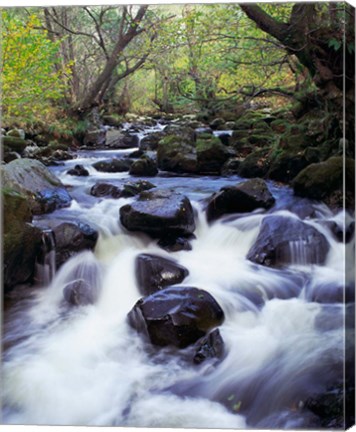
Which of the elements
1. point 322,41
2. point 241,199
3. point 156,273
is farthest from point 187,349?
point 322,41

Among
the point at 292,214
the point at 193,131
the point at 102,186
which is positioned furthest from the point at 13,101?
the point at 292,214

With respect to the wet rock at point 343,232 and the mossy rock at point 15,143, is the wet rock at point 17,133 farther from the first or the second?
the wet rock at point 343,232

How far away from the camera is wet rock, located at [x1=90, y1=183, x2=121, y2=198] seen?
351cm

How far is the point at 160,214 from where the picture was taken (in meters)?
3.62

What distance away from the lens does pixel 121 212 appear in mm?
3486

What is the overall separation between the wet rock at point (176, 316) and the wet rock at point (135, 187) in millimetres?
701

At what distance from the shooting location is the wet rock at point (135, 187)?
3461 millimetres

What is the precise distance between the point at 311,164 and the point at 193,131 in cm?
82

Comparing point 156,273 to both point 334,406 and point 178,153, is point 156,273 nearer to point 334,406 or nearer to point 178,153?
point 178,153

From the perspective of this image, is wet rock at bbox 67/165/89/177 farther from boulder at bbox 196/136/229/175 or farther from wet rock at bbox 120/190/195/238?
boulder at bbox 196/136/229/175

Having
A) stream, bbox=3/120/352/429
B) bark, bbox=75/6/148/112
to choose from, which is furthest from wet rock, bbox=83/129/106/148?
stream, bbox=3/120/352/429

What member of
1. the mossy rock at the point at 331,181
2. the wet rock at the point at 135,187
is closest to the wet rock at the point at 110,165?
the wet rock at the point at 135,187

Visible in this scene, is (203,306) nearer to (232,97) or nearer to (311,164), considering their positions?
Answer: (311,164)

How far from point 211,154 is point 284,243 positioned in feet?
2.58
